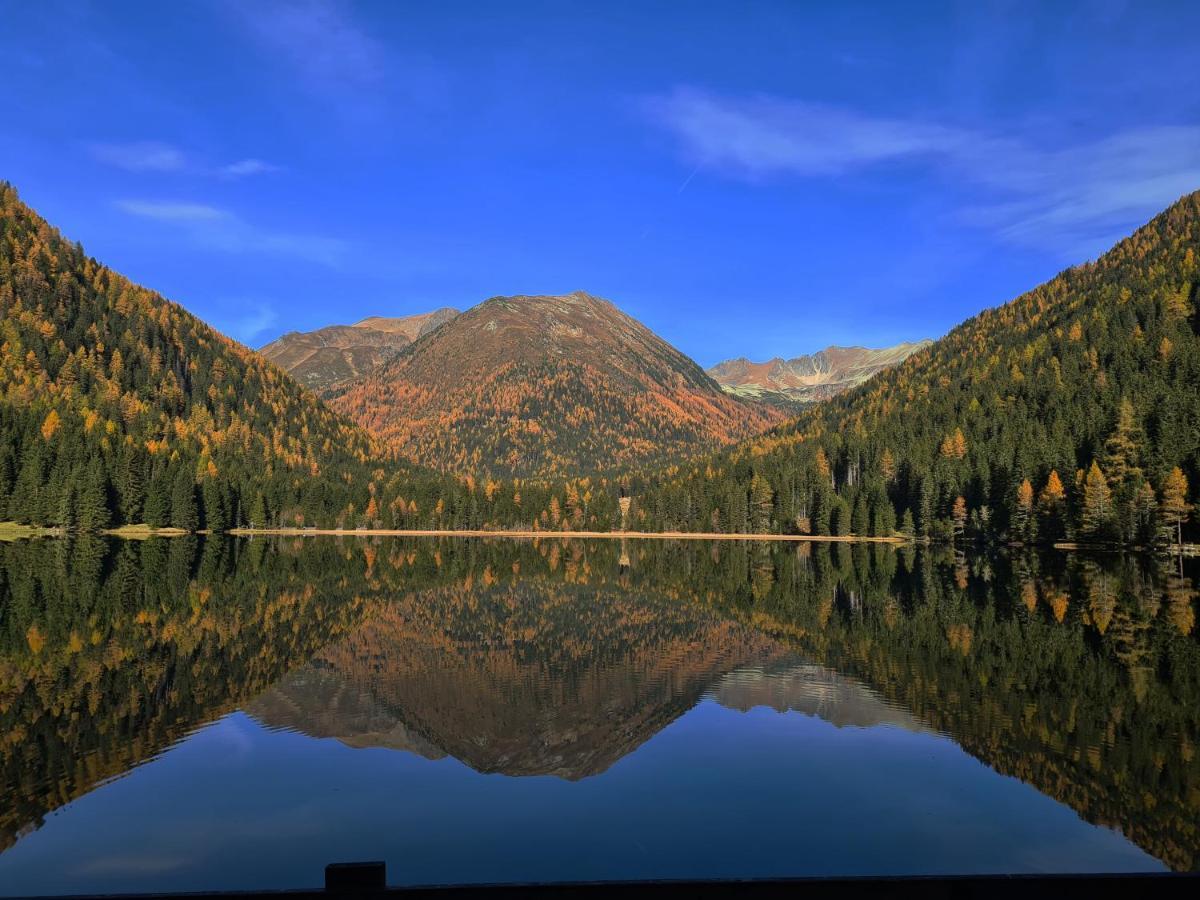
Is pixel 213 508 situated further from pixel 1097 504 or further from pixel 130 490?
pixel 1097 504

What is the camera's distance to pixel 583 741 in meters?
30.5

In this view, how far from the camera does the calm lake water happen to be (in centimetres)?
2038

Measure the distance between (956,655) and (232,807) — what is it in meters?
34.3

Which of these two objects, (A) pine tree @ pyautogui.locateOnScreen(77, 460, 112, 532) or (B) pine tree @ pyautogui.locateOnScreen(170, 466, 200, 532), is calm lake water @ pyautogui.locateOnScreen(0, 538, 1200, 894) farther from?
(B) pine tree @ pyautogui.locateOnScreen(170, 466, 200, 532)

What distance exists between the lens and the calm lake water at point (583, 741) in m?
20.4

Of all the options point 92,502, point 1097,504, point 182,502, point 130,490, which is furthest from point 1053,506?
point 130,490

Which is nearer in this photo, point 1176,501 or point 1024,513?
point 1176,501

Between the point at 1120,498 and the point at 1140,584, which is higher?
the point at 1120,498

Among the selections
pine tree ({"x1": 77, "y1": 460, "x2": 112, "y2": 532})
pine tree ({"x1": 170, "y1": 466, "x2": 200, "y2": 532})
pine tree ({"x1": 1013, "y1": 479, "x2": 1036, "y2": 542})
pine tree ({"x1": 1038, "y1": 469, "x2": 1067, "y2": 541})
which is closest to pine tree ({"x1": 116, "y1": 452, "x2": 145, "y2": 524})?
pine tree ({"x1": 170, "y1": 466, "x2": 200, "y2": 532})

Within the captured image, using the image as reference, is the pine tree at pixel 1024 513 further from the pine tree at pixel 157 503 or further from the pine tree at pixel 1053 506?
the pine tree at pixel 157 503

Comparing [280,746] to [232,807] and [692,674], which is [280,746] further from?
[692,674]

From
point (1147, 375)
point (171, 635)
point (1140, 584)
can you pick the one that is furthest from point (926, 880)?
point (1147, 375)

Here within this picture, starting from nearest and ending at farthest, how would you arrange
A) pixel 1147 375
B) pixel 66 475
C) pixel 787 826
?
pixel 787 826 < pixel 66 475 < pixel 1147 375

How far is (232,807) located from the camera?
923 inches
